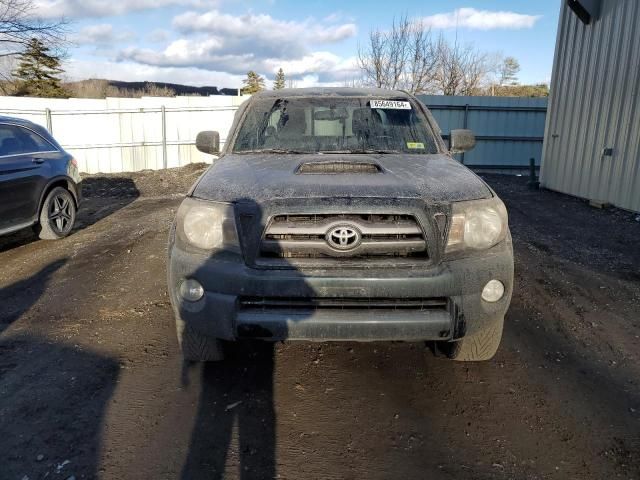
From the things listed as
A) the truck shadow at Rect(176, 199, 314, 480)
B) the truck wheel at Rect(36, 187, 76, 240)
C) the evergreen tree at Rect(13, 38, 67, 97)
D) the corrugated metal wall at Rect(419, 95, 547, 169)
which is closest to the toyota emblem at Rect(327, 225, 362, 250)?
the truck shadow at Rect(176, 199, 314, 480)

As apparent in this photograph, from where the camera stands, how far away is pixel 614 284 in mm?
5164

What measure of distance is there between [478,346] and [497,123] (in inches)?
577

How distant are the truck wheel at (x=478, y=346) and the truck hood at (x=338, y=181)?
87 centimetres

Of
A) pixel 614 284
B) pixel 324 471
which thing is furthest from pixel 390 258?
pixel 614 284

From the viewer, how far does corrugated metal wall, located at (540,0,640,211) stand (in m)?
8.64

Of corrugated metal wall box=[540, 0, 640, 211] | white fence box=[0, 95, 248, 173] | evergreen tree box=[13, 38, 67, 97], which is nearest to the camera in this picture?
corrugated metal wall box=[540, 0, 640, 211]

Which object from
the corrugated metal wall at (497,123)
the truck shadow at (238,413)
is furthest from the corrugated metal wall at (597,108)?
the truck shadow at (238,413)

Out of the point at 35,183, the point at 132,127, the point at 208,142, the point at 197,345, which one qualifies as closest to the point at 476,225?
the point at 197,345

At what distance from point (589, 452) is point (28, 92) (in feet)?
128

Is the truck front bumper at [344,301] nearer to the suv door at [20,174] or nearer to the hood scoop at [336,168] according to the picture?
the hood scoop at [336,168]

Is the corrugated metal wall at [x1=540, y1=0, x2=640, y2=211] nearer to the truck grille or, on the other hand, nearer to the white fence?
the truck grille

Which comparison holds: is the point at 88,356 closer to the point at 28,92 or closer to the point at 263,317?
the point at 263,317

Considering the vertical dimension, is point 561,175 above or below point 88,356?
above

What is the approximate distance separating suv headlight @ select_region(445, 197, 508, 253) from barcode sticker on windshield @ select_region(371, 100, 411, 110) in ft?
5.50
